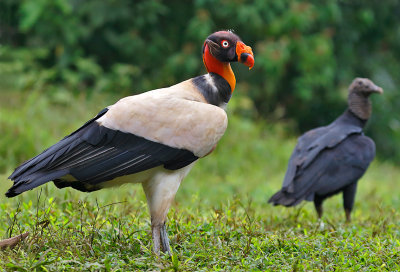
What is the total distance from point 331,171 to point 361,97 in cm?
106

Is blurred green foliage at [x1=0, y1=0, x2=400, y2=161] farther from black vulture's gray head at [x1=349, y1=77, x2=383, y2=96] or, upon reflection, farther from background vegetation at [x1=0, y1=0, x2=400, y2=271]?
black vulture's gray head at [x1=349, y1=77, x2=383, y2=96]

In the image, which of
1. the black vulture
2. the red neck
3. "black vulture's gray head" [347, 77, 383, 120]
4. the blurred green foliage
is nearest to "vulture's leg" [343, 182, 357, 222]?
the black vulture

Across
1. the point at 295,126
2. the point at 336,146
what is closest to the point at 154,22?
the point at 295,126

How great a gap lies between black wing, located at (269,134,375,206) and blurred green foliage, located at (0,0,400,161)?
4.72 m

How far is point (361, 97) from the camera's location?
6.16 metres

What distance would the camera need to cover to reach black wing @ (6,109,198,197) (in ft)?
11.2

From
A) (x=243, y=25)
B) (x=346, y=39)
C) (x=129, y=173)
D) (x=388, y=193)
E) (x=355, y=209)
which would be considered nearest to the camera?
(x=129, y=173)

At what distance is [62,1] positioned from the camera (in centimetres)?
952

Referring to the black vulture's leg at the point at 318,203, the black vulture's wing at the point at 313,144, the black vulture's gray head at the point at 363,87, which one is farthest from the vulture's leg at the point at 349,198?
the black vulture's gray head at the point at 363,87

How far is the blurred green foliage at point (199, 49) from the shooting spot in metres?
10.0

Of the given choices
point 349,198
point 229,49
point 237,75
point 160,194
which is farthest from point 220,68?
point 237,75

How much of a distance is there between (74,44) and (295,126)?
14.9 ft

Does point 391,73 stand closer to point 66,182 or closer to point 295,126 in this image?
point 295,126

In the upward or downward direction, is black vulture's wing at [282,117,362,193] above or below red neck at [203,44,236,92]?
below
